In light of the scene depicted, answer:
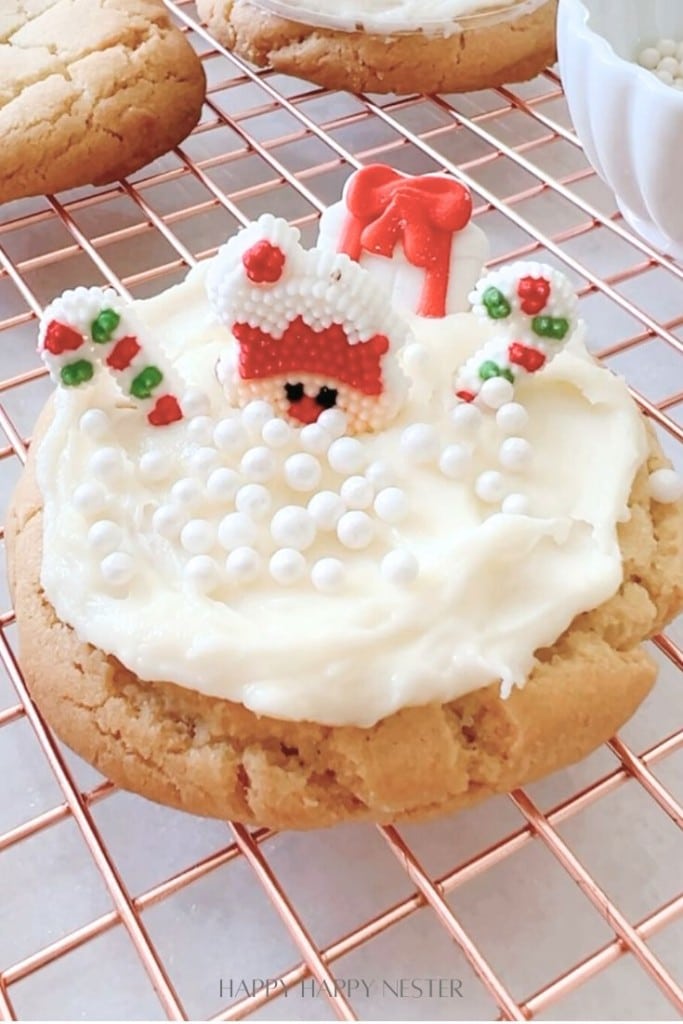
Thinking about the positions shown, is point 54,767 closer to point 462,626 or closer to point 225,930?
point 225,930

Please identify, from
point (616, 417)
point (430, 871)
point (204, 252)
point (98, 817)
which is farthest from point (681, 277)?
point (98, 817)

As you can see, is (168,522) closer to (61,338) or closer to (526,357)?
(61,338)

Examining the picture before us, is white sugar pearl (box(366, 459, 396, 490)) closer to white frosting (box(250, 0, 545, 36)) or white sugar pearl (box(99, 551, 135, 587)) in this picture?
white sugar pearl (box(99, 551, 135, 587))

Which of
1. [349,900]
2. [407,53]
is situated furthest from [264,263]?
[407,53]

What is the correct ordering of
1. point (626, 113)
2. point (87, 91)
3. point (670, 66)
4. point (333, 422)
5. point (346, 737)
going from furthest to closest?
point (87, 91) < point (670, 66) < point (626, 113) < point (333, 422) < point (346, 737)

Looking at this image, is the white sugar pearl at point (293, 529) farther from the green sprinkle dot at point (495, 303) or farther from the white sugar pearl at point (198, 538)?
the green sprinkle dot at point (495, 303)

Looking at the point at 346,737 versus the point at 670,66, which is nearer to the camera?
the point at 346,737

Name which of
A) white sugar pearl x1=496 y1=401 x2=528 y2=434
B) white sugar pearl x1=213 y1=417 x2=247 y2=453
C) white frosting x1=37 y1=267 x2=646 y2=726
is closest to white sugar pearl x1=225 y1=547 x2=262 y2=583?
white frosting x1=37 y1=267 x2=646 y2=726
